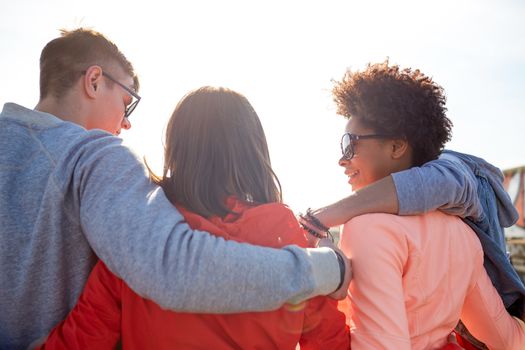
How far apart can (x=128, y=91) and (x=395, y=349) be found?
1842mm

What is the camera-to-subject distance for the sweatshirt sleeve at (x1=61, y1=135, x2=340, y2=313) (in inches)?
50.8

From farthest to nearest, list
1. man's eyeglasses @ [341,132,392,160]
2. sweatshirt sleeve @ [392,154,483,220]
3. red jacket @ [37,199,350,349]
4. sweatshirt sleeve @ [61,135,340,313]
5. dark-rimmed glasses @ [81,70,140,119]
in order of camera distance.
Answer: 1. dark-rimmed glasses @ [81,70,140,119]
2. man's eyeglasses @ [341,132,392,160]
3. sweatshirt sleeve @ [392,154,483,220]
4. red jacket @ [37,199,350,349]
5. sweatshirt sleeve @ [61,135,340,313]

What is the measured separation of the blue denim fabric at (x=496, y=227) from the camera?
2.16 metres

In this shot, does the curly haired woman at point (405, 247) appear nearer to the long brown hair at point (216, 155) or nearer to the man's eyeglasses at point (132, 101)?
the long brown hair at point (216, 155)

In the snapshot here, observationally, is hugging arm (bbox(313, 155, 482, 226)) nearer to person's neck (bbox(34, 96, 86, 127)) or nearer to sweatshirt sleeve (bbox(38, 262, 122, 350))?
sweatshirt sleeve (bbox(38, 262, 122, 350))

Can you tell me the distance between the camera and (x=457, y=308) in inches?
77.8

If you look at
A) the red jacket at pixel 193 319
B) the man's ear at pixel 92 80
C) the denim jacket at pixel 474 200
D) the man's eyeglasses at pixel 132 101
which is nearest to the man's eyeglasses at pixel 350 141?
the denim jacket at pixel 474 200

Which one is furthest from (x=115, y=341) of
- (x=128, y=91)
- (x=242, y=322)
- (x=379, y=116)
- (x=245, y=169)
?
(x=379, y=116)

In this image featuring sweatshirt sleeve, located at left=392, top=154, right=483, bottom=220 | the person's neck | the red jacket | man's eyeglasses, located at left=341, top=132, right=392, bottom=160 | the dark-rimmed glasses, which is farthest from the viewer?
the dark-rimmed glasses

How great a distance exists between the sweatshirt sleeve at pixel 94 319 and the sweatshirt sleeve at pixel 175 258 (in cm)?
25

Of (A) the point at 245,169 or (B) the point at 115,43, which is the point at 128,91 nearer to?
(B) the point at 115,43

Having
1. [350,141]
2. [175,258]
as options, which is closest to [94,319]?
[175,258]

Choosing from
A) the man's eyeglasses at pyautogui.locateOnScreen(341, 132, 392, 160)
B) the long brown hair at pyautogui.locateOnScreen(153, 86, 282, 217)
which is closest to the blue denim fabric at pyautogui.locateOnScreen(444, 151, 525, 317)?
the man's eyeglasses at pyautogui.locateOnScreen(341, 132, 392, 160)

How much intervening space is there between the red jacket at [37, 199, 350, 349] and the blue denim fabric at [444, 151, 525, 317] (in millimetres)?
974
